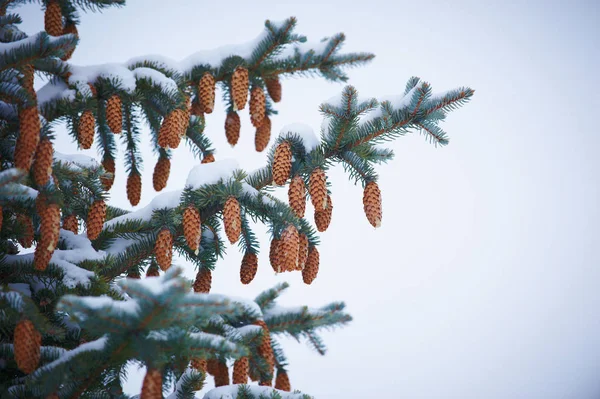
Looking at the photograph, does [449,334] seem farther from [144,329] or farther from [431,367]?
[144,329]

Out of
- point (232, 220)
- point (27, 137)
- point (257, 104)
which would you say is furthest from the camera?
point (257, 104)

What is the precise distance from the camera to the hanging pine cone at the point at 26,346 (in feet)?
6.86

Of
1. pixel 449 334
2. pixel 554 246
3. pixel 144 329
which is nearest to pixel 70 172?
pixel 144 329

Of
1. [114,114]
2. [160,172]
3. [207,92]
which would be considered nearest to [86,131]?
[114,114]

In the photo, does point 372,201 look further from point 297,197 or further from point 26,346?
A: point 26,346

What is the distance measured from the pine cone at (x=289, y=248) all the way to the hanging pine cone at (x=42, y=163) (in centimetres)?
113

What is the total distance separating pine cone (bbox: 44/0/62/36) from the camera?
3314 millimetres

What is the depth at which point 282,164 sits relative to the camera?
2775mm

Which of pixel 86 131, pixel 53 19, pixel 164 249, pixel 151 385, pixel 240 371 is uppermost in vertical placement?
pixel 53 19

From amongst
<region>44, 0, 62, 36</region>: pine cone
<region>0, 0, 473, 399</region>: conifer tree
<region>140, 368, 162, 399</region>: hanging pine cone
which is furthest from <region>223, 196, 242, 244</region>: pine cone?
<region>44, 0, 62, 36</region>: pine cone

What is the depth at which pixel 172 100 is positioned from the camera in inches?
118

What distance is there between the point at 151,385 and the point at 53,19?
249 cm

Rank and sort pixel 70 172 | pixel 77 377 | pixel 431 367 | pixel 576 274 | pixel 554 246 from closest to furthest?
1. pixel 77 377
2. pixel 70 172
3. pixel 431 367
4. pixel 576 274
5. pixel 554 246

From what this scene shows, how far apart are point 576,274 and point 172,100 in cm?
15879
